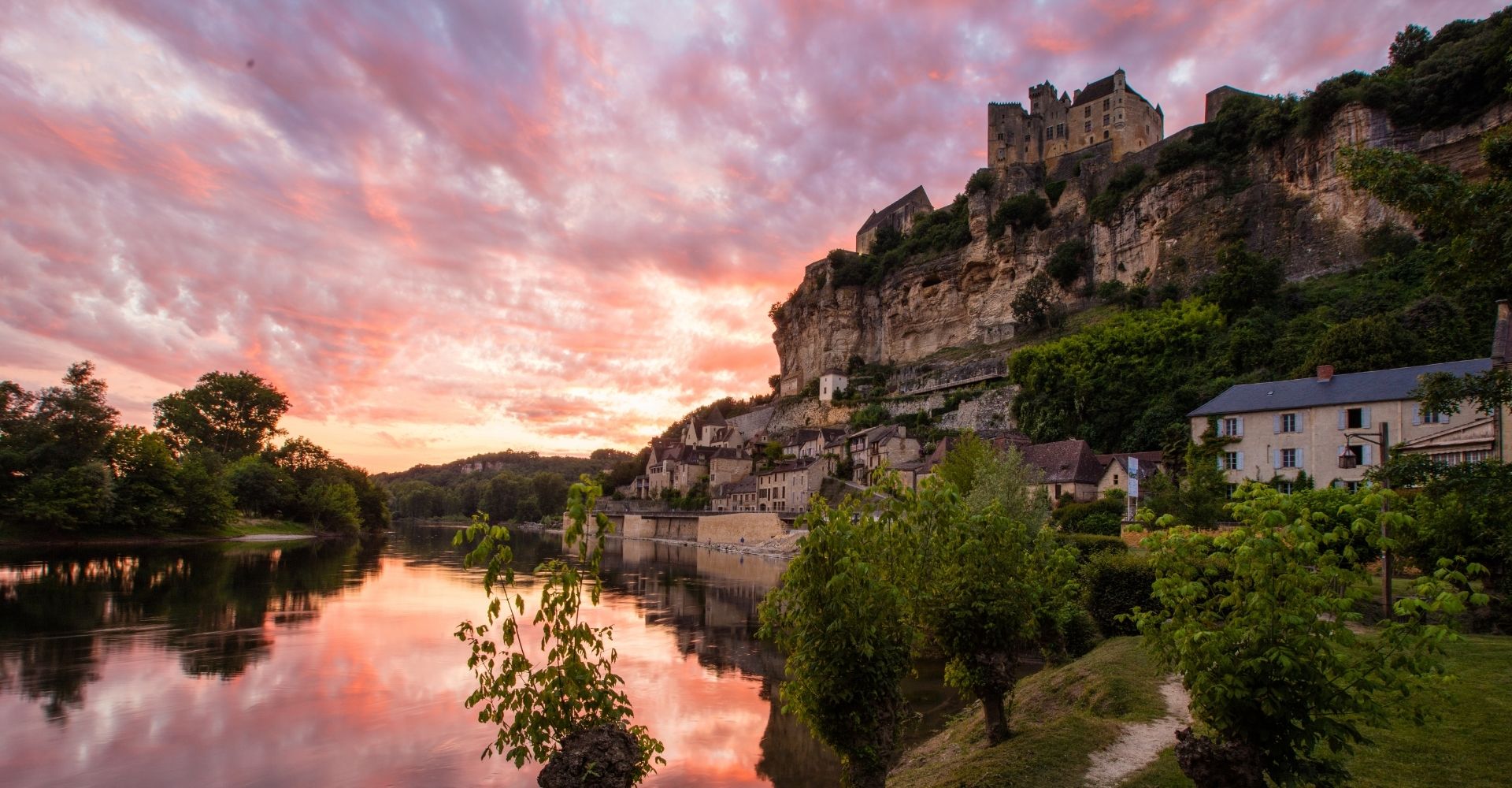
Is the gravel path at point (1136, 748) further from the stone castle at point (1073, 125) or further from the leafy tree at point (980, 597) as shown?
the stone castle at point (1073, 125)

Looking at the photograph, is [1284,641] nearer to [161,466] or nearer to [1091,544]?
[1091,544]

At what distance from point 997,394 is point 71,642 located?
59.1 m

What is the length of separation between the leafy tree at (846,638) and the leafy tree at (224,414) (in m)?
83.7

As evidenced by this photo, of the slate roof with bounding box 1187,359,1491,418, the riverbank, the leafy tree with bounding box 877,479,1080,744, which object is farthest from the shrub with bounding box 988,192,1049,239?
the riverbank

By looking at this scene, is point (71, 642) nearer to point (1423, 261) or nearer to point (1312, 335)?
point (1312, 335)

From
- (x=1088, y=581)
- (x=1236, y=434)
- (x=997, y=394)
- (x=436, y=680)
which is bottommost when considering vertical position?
(x=436, y=680)

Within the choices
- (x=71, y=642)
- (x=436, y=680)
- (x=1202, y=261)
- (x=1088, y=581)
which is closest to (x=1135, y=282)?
(x=1202, y=261)

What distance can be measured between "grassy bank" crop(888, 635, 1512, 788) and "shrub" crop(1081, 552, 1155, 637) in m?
2.96

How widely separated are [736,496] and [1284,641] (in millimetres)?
77923

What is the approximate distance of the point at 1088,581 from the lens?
18531 mm

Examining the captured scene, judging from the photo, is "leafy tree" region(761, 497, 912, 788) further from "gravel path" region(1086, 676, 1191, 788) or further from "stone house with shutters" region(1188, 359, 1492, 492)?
"stone house with shutters" region(1188, 359, 1492, 492)

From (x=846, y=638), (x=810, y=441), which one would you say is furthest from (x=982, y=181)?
(x=846, y=638)

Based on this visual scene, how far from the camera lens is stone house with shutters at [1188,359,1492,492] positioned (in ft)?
102

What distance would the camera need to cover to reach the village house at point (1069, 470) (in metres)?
41.8
